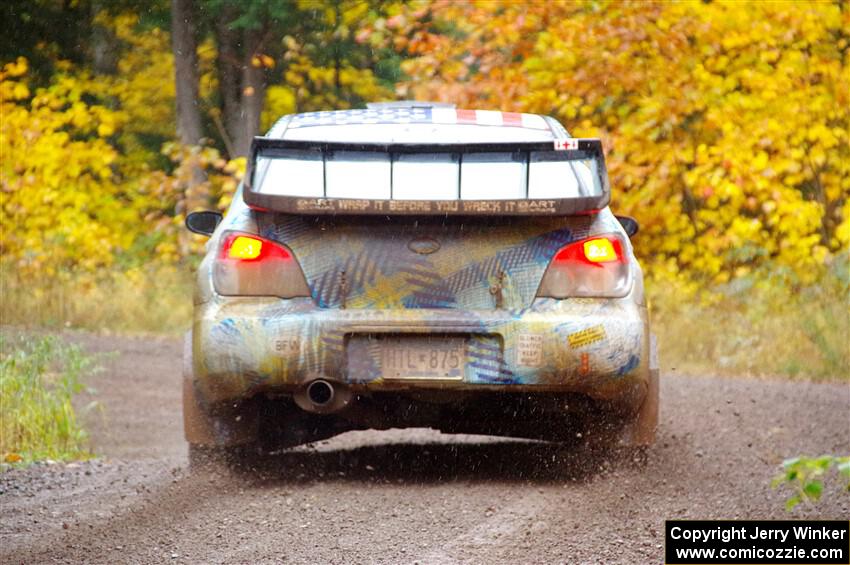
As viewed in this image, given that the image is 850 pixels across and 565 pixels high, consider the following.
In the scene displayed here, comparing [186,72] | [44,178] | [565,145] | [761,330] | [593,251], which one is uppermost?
[186,72]

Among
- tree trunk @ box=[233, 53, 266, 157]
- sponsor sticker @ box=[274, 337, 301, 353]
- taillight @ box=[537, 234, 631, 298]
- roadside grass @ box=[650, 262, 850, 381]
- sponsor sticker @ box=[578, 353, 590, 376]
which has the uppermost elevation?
tree trunk @ box=[233, 53, 266, 157]

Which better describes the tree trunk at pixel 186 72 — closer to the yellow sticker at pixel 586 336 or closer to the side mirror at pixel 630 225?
the side mirror at pixel 630 225

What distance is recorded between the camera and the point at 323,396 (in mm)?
5625

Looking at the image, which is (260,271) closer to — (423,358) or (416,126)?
(423,358)

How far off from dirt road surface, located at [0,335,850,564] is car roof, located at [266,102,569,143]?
4.89ft

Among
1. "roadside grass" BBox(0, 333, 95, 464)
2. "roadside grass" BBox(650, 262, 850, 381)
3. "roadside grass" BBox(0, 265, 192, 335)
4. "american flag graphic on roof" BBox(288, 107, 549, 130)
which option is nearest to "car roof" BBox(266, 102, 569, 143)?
"american flag graphic on roof" BBox(288, 107, 549, 130)

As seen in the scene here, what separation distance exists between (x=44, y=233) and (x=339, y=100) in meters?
7.35

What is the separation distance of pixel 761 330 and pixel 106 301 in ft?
26.1

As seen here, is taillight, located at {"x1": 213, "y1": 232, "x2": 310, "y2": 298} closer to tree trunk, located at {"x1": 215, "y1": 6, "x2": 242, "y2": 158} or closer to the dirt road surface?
the dirt road surface

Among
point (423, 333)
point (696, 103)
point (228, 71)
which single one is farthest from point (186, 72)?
point (423, 333)

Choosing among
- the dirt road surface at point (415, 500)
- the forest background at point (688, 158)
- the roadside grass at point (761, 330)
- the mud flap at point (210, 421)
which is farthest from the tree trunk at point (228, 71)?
the mud flap at point (210, 421)

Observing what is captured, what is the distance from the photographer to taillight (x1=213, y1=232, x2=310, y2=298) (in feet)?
18.5

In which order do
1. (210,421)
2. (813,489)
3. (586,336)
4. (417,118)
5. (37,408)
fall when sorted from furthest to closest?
(37,408), (417,118), (210,421), (586,336), (813,489)

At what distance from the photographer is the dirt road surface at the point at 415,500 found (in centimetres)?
471
